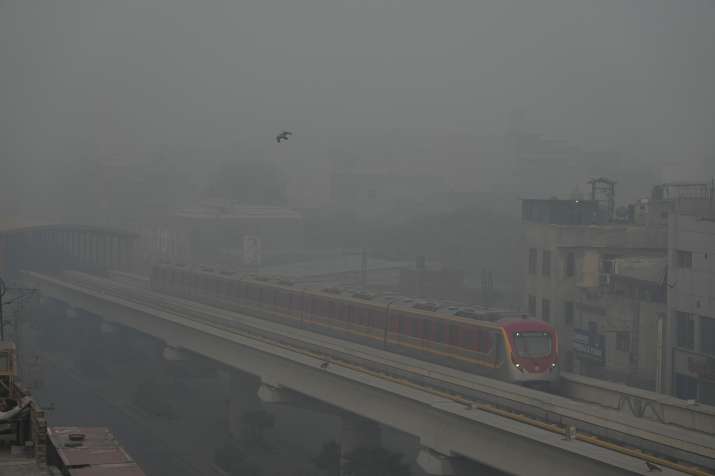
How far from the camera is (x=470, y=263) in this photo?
74.8 meters

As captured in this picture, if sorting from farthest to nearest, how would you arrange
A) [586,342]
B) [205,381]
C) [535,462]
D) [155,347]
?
[155,347]
[205,381]
[586,342]
[535,462]

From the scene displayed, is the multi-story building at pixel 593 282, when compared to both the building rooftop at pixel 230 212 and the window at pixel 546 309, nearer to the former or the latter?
the window at pixel 546 309

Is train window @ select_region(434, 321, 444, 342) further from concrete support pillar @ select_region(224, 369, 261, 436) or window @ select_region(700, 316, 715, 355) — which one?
concrete support pillar @ select_region(224, 369, 261, 436)

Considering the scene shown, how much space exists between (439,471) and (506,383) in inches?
151

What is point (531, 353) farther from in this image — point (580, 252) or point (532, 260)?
point (532, 260)

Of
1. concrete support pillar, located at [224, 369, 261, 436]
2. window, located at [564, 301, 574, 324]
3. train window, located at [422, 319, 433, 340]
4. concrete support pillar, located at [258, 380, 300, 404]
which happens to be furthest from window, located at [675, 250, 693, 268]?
concrete support pillar, located at [224, 369, 261, 436]

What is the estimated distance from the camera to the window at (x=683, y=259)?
97.1 feet

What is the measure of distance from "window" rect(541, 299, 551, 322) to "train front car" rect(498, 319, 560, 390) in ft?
39.6

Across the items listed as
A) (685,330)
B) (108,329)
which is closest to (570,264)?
(685,330)

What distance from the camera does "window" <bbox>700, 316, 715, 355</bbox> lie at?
28.1 m

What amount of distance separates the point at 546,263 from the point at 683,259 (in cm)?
764

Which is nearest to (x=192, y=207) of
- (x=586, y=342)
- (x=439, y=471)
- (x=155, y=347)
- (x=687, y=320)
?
(x=155, y=347)

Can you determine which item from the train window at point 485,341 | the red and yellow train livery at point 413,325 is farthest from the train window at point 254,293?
the train window at point 485,341

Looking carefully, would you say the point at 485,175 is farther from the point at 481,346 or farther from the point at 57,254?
the point at 481,346
